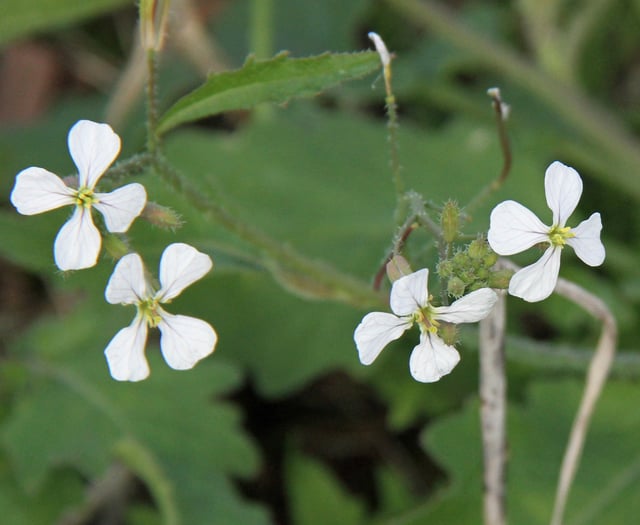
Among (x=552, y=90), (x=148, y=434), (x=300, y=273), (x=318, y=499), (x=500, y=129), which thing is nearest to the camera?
(x=500, y=129)

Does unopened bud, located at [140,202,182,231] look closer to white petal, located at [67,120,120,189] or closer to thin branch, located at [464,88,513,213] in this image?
white petal, located at [67,120,120,189]

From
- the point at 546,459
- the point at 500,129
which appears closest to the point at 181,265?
the point at 500,129

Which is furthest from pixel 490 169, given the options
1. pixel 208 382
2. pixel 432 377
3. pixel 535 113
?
pixel 432 377

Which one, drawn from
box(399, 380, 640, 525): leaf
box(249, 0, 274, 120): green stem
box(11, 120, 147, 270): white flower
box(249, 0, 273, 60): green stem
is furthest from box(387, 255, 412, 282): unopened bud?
box(249, 0, 273, 60): green stem

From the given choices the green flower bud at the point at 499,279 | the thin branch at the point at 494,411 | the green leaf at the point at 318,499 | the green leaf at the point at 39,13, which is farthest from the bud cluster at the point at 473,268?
the green leaf at the point at 39,13

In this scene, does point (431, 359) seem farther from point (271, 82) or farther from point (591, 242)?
point (271, 82)

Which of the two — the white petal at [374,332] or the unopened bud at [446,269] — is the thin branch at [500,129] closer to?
the unopened bud at [446,269]

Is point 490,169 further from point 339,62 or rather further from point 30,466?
point 30,466
